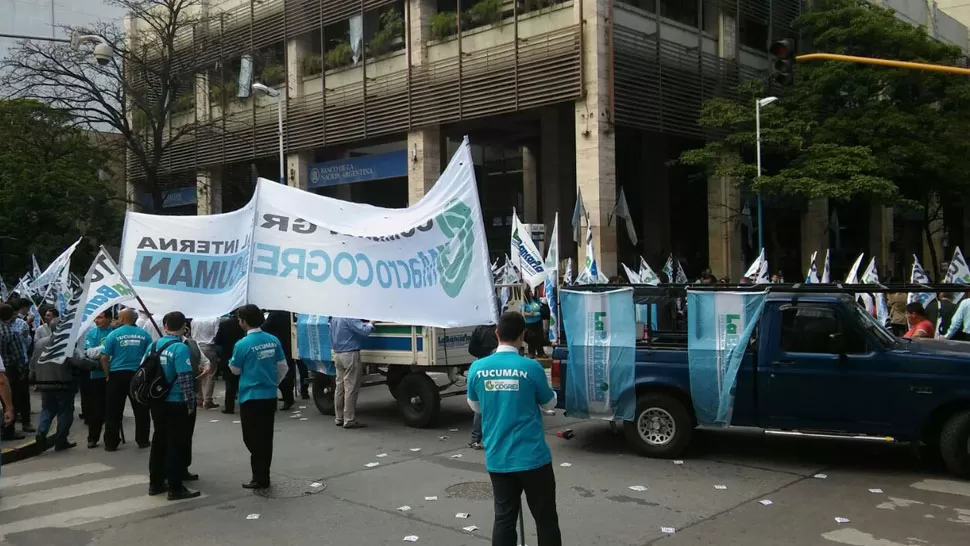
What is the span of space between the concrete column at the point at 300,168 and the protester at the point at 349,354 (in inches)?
854

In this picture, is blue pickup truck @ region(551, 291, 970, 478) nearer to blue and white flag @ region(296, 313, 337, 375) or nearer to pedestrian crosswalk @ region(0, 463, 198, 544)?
blue and white flag @ region(296, 313, 337, 375)

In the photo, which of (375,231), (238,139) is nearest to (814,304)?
(375,231)

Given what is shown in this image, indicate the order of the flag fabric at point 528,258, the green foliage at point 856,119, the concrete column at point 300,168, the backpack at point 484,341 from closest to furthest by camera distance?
the backpack at point 484,341 → the flag fabric at point 528,258 → the green foliage at point 856,119 → the concrete column at point 300,168

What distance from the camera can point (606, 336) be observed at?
9.19m

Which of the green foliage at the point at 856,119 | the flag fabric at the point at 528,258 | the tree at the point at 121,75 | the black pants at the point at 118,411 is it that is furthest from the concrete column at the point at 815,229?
the black pants at the point at 118,411

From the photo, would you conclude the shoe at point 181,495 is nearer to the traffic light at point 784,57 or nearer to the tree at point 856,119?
the traffic light at point 784,57

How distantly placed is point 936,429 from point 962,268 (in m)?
9.47

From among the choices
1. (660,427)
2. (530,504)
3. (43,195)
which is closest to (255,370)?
(530,504)

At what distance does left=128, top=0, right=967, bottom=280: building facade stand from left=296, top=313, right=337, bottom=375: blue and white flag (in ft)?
38.5

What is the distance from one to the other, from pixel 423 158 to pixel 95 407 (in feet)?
57.4

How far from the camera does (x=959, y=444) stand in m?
7.71

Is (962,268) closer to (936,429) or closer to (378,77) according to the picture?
(936,429)

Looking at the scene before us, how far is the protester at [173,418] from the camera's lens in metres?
7.60

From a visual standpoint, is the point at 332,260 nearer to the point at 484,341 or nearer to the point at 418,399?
the point at 484,341
